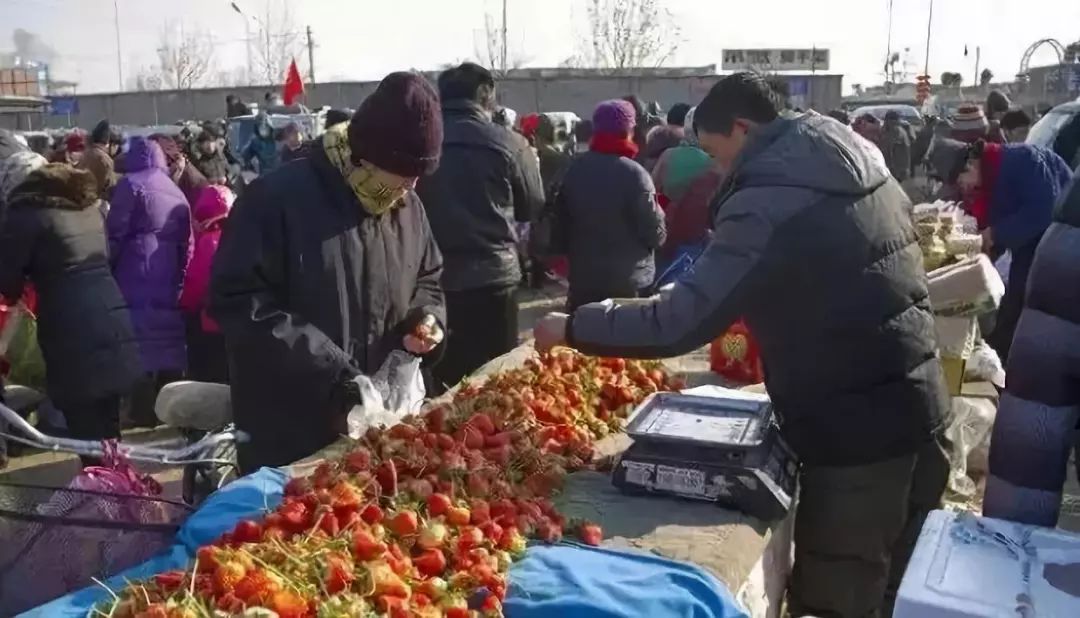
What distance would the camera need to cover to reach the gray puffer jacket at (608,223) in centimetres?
582

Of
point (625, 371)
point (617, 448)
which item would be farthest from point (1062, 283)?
point (625, 371)

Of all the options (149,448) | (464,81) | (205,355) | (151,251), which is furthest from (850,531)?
(205,355)

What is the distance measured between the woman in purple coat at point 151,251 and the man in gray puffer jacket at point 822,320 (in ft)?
13.3

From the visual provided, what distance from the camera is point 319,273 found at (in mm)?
3047

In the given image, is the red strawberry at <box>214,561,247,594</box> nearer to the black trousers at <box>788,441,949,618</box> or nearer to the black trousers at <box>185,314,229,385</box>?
the black trousers at <box>788,441,949,618</box>

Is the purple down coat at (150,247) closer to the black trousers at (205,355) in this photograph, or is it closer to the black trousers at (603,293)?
the black trousers at (205,355)

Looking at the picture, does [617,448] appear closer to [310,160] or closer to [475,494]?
[475,494]

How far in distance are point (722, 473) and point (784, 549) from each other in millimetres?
491

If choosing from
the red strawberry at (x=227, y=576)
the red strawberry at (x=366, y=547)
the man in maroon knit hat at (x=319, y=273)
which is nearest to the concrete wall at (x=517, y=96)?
the man in maroon knit hat at (x=319, y=273)

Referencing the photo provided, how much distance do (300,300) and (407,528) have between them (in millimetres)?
1103

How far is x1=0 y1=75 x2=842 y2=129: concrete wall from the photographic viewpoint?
3294 centimetres

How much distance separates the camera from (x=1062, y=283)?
2.01 metres

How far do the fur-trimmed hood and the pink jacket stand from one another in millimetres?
1067

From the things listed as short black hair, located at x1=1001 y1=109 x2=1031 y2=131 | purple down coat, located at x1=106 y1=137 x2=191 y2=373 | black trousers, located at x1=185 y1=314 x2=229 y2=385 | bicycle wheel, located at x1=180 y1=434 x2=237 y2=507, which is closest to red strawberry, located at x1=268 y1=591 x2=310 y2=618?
bicycle wheel, located at x1=180 y1=434 x2=237 y2=507
